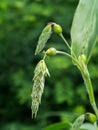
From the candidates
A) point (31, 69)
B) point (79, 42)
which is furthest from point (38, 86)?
point (31, 69)

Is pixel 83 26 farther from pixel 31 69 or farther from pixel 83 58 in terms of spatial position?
pixel 31 69

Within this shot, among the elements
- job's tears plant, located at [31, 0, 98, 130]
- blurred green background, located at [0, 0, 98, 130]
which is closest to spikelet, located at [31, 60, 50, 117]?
job's tears plant, located at [31, 0, 98, 130]

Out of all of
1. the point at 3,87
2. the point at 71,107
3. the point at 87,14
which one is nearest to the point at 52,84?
the point at 71,107

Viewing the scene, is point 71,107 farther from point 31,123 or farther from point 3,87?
point 3,87

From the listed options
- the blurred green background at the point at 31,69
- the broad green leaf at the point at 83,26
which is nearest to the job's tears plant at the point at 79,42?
the broad green leaf at the point at 83,26

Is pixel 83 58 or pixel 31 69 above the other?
pixel 83 58

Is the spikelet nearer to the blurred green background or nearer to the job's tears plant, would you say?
the job's tears plant
